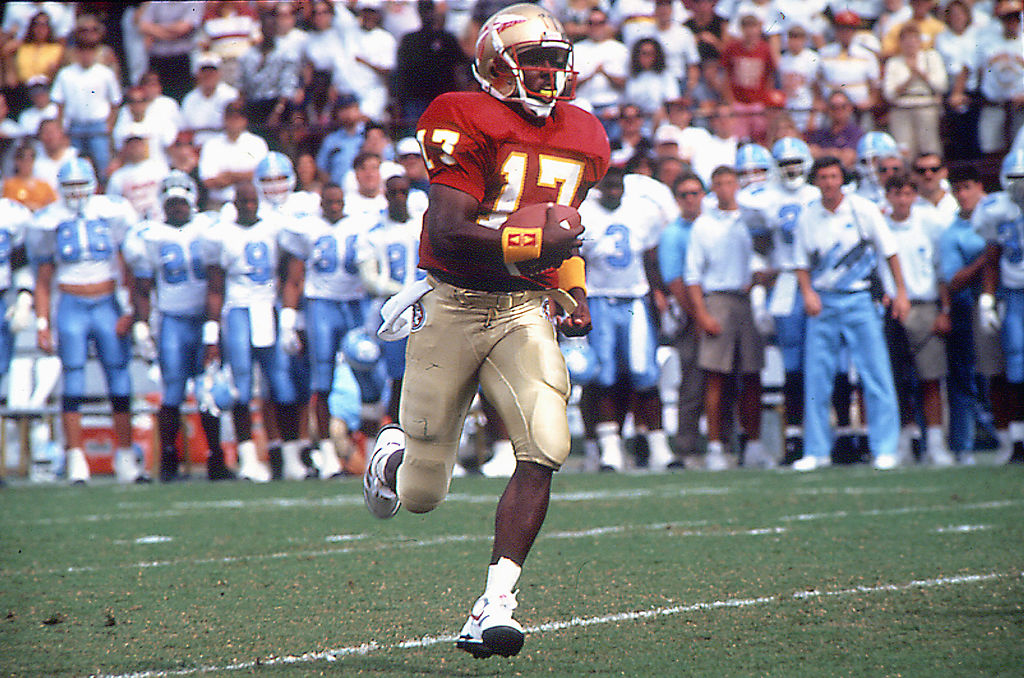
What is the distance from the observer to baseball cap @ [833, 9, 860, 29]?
36.2 ft

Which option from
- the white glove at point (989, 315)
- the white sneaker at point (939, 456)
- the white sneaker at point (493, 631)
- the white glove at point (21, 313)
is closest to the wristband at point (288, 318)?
the white glove at point (21, 313)

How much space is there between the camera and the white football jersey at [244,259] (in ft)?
29.6

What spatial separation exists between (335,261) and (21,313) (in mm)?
2098

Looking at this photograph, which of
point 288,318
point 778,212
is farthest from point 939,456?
point 288,318

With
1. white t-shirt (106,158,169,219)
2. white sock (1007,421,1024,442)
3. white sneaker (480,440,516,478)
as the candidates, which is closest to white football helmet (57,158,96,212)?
white t-shirt (106,158,169,219)

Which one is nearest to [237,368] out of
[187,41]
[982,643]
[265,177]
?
[265,177]

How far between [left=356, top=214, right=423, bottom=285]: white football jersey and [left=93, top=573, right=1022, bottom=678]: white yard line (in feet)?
16.7

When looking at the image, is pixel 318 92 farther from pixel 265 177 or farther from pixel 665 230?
pixel 665 230

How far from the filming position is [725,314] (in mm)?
8836

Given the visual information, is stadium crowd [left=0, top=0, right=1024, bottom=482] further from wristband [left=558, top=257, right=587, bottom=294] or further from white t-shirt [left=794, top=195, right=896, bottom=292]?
wristband [left=558, top=257, right=587, bottom=294]

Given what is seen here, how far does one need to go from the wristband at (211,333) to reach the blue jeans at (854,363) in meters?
3.63

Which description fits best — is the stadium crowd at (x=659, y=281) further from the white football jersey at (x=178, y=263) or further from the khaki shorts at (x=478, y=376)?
the khaki shorts at (x=478, y=376)

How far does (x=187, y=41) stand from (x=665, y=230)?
519cm

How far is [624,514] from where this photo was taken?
20.1ft
